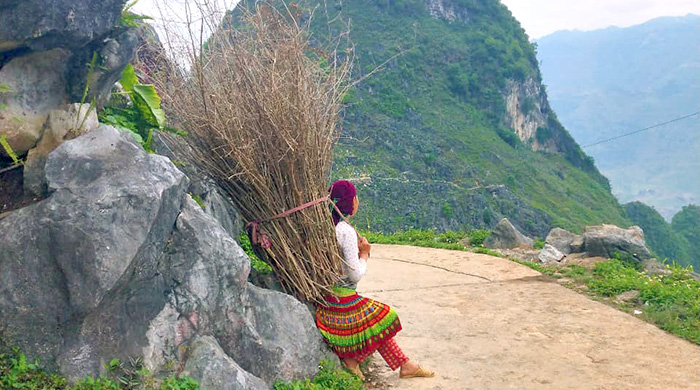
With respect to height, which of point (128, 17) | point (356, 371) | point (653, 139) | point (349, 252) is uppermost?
point (653, 139)

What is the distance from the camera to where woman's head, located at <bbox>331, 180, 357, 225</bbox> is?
3.99 meters

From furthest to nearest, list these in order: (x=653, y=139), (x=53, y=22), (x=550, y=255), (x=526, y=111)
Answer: (x=653, y=139)
(x=526, y=111)
(x=550, y=255)
(x=53, y=22)

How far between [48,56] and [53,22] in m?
0.25

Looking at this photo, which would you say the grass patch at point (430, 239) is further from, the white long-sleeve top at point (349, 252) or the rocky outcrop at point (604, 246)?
the white long-sleeve top at point (349, 252)

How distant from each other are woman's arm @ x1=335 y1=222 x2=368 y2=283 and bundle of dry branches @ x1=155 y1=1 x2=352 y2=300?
0.04m

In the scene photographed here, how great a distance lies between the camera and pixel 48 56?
2918 millimetres

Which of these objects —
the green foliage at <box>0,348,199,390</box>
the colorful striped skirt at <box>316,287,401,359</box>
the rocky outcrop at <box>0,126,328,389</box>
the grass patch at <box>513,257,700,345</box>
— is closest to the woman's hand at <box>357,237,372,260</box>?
the colorful striped skirt at <box>316,287,401,359</box>

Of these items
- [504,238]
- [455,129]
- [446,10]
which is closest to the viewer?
[504,238]

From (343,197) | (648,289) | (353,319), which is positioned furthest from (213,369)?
(648,289)

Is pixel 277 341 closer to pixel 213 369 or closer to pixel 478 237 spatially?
pixel 213 369

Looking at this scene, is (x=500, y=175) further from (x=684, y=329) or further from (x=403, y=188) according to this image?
(x=684, y=329)

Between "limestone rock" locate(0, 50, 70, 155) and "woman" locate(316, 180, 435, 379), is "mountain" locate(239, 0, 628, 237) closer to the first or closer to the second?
"woman" locate(316, 180, 435, 379)

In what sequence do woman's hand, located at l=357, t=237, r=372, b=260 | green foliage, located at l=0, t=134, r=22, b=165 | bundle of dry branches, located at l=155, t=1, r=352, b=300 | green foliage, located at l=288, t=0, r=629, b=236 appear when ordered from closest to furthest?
green foliage, located at l=0, t=134, r=22, b=165 → bundle of dry branches, located at l=155, t=1, r=352, b=300 → woman's hand, located at l=357, t=237, r=372, b=260 → green foliage, located at l=288, t=0, r=629, b=236

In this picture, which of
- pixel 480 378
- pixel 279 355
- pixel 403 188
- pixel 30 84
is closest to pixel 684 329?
pixel 480 378
